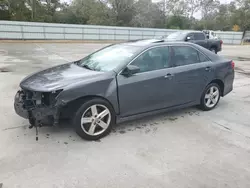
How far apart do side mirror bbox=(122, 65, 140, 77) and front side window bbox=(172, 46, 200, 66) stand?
37.6 inches

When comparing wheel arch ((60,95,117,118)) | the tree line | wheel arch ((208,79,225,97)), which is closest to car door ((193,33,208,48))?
wheel arch ((208,79,225,97))

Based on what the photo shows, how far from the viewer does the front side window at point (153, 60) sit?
3689 mm

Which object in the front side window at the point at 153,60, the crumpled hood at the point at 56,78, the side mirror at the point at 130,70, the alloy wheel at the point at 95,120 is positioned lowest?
the alloy wheel at the point at 95,120

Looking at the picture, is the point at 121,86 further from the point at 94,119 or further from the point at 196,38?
the point at 196,38

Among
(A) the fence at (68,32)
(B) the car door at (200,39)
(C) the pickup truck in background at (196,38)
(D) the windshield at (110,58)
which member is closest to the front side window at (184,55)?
(D) the windshield at (110,58)

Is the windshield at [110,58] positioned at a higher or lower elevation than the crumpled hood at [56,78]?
higher

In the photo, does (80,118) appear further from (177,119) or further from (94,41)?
(94,41)

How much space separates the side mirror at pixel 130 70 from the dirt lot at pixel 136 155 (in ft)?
3.11

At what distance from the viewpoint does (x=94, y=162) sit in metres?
2.81

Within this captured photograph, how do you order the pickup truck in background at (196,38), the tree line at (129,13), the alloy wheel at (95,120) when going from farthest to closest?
the tree line at (129,13) → the pickup truck in background at (196,38) → the alloy wheel at (95,120)

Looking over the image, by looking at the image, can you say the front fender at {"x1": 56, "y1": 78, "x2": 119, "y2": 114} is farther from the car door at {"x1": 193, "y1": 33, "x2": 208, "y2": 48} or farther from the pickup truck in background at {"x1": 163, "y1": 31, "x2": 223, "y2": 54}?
the car door at {"x1": 193, "y1": 33, "x2": 208, "y2": 48}

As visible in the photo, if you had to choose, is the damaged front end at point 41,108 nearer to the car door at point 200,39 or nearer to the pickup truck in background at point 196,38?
the pickup truck in background at point 196,38

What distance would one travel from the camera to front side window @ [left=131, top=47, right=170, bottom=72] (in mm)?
3689

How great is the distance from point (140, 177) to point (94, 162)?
0.63 meters
